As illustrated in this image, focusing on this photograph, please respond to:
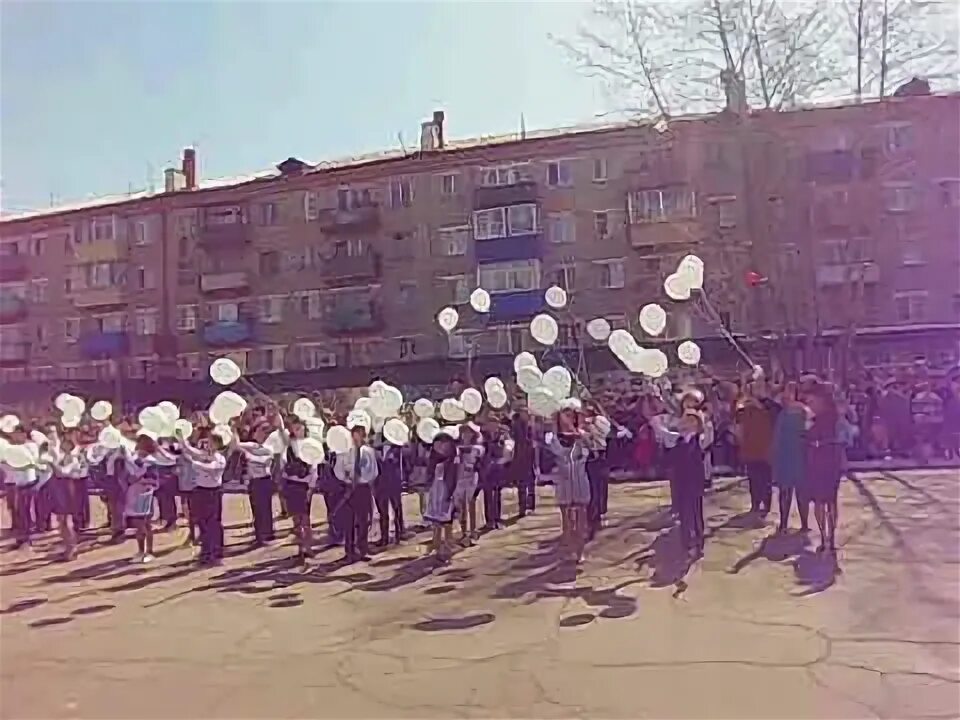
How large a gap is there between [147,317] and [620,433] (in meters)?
4.41

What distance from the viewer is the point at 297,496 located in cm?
667

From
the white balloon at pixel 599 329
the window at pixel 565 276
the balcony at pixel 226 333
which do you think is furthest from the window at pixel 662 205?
the balcony at pixel 226 333

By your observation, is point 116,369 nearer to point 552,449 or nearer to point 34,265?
point 34,265

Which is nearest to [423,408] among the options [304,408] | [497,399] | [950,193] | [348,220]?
[497,399]

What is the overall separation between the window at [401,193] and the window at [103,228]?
2.71 metres

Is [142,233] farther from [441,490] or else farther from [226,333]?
[441,490]

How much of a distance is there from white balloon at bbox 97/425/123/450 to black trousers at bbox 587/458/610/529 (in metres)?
3.30

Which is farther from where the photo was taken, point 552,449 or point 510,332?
point 510,332

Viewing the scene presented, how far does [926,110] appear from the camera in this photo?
36.8 feet

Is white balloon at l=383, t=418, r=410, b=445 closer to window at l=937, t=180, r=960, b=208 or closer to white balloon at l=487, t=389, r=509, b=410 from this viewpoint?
white balloon at l=487, t=389, r=509, b=410

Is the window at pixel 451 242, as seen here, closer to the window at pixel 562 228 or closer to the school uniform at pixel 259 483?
the window at pixel 562 228

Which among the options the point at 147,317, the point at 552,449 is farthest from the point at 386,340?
the point at 552,449

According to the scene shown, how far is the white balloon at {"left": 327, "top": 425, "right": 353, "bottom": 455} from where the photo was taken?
6617mm

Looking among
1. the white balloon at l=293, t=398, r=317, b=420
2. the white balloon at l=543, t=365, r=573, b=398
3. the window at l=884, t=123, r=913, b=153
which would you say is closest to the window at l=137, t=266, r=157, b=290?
the white balloon at l=293, t=398, r=317, b=420
